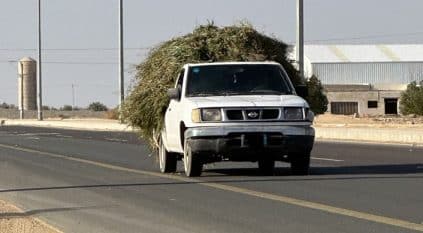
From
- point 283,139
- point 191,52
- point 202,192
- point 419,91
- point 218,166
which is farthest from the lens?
point 419,91

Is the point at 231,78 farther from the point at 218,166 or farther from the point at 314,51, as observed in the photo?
the point at 314,51

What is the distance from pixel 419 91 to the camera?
244 ft

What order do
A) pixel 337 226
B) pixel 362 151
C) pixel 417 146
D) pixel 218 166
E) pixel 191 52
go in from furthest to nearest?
pixel 417 146, pixel 362 151, pixel 218 166, pixel 191 52, pixel 337 226

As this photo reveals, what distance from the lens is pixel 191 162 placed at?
1570 cm

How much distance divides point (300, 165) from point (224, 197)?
370 cm

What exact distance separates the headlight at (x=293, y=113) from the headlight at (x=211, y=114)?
3.77 ft

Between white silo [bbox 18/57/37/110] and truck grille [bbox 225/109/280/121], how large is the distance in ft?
349

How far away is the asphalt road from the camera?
33.3ft

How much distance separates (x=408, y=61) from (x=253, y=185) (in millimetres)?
99882

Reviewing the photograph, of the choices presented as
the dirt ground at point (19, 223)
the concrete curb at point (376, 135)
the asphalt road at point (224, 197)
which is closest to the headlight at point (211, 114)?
the asphalt road at point (224, 197)

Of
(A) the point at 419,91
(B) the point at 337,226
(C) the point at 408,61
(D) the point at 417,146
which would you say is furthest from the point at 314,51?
(B) the point at 337,226

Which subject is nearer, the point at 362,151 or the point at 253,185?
the point at 253,185

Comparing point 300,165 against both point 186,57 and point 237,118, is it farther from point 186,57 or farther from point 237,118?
point 186,57

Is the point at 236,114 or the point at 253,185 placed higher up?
the point at 236,114
